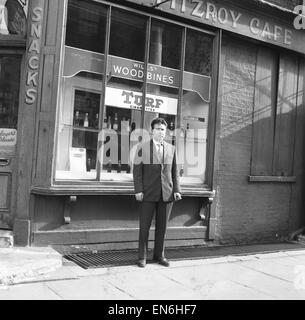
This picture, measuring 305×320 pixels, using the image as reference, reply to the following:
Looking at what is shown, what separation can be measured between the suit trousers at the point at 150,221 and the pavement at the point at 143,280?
0.23m

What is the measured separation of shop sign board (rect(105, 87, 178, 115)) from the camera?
24.1ft

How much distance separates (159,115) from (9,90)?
2.41 m

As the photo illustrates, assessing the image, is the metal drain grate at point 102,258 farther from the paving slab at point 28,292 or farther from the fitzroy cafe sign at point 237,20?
the fitzroy cafe sign at point 237,20

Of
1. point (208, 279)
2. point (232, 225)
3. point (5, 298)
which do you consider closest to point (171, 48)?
point (232, 225)

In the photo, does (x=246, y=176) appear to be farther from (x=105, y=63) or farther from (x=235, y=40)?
(x=105, y=63)

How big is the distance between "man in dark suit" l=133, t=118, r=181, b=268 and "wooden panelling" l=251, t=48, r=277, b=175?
293 centimetres

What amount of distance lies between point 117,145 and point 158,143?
3.98ft

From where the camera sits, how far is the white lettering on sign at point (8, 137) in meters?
6.96

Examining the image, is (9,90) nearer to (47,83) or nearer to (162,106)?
(47,83)

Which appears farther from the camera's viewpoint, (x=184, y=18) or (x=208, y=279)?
(x=184, y=18)

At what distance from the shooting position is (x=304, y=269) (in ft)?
23.0

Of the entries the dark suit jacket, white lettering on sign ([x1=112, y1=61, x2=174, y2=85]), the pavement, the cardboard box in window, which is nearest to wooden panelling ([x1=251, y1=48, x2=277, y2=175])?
white lettering on sign ([x1=112, y1=61, x2=174, y2=85])

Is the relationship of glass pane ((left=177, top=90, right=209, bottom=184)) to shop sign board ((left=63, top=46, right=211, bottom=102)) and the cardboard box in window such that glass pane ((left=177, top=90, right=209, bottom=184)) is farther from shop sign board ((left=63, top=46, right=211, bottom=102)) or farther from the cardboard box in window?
the cardboard box in window

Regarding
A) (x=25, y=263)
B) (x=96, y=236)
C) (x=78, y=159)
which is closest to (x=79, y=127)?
(x=78, y=159)
